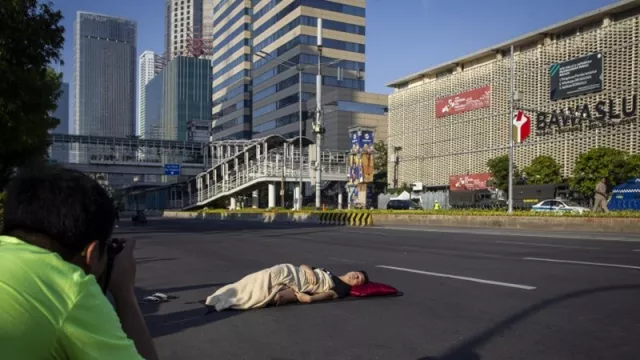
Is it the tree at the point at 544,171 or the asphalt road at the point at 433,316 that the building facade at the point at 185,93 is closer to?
the tree at the point at 544,171

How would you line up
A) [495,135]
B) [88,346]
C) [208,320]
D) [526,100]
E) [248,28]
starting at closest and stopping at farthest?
[88,346] → [208,320] → [526,100] → [495,135] → [248,28]

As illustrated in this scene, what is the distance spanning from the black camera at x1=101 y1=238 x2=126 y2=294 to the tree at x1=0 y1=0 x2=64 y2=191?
48.1ft

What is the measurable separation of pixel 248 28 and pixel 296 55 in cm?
2063

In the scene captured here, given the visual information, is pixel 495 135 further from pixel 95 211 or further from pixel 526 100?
pixel 95 211

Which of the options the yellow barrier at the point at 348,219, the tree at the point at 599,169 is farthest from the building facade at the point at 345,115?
the yellow barrier at the point at 348,219

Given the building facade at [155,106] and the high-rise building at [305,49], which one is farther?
the building facade at [155,106]

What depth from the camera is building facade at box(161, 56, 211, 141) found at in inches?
5817

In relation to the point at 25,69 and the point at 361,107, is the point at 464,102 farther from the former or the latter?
the point at 25,69

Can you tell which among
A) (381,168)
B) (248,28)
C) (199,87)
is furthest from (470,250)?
(199,87)

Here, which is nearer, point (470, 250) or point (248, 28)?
point (470, 250)

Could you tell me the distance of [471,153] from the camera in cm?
5222

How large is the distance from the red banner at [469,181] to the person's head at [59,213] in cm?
4900

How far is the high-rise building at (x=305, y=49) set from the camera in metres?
74.1

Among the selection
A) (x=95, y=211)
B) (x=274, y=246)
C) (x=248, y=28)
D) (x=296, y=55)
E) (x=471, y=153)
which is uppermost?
(x=248, y=28)
